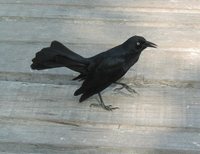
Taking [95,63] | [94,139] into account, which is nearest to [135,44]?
[95,63]

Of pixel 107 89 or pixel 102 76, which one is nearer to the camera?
pixel 102 76

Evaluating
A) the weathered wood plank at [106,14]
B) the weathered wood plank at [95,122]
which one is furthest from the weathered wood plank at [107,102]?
the weathered wood plank at [106,14]

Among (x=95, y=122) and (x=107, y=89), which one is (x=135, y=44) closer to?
(x=107, y=89)

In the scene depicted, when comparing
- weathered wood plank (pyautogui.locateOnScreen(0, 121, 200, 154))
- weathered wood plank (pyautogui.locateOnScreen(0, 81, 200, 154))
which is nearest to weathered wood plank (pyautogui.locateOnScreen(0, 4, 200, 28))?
weathered wood plank (pyautogui.locateOnScreen(0, 81, 200, 154))

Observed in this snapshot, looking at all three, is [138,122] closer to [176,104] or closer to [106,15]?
[176,104]

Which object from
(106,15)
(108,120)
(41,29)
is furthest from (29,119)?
(106,15)

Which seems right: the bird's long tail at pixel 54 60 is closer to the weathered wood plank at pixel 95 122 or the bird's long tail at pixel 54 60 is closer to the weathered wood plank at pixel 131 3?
the weathered wood plank at pixel 95 122
